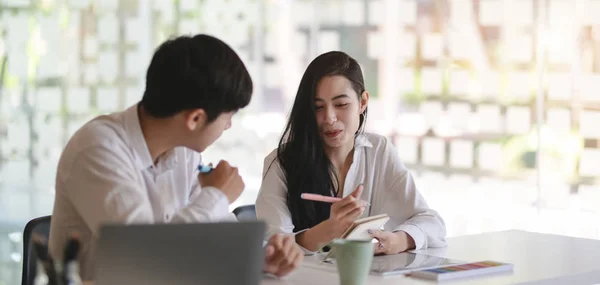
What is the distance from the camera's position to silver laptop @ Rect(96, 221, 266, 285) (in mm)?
1209

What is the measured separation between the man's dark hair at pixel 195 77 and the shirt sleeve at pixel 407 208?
84 cm

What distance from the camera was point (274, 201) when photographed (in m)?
2.59

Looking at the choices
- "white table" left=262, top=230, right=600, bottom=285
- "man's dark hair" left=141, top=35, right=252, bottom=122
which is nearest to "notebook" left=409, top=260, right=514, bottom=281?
"white table" left=262, top=230, right=600, bottom=285

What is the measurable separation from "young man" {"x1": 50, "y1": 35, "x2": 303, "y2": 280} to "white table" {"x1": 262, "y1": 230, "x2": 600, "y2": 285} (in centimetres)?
21

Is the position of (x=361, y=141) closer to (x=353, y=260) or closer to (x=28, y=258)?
(x=353, y=260)

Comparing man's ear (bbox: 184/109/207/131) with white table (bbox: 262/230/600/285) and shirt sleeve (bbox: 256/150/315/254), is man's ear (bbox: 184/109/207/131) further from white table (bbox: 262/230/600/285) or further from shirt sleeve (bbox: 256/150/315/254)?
shirt sleeve (bbox: 256/150/315/254)

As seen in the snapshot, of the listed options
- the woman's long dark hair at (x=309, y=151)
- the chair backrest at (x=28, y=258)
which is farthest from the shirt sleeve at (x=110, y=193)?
the woman's long dark hair at (x=309, y=151)

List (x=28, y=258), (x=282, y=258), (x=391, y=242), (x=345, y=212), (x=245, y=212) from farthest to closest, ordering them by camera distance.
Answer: (x=245, y=212), (x=391, y=242), (x=345, y=212), (x=28, y=258), (x=282, y=258)

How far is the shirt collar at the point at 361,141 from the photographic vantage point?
2.79 metres

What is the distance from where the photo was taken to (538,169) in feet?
14.6

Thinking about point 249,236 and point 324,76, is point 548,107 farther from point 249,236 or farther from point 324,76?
point 249,236

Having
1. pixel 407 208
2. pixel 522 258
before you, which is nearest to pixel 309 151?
pixel 407 208

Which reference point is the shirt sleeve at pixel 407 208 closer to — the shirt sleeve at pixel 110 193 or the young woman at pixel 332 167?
the young woman at pixel 332 167

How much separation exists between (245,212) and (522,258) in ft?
2.79
